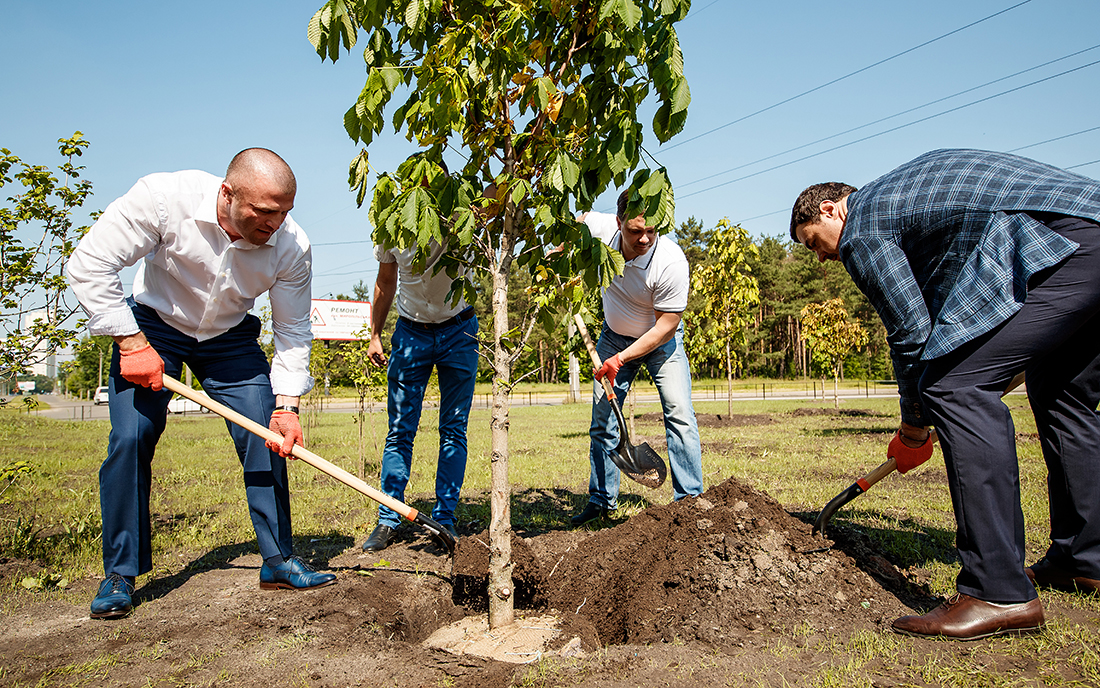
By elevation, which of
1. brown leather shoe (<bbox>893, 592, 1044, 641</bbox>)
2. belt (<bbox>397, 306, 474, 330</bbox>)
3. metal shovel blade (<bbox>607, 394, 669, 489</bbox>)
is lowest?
brown leather shoe (<bbox>893, 592, 1044, 641</bbox>)

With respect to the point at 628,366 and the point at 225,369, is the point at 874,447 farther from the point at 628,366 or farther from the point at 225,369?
the point at 225,369

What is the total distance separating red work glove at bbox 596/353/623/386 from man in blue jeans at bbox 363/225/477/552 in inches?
32.0

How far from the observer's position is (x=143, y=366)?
8.96ft

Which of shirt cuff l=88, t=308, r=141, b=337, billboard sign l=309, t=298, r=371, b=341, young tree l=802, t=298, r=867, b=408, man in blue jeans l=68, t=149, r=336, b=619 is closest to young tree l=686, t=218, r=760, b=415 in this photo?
young tree l=802, t=298, r=867, b=408

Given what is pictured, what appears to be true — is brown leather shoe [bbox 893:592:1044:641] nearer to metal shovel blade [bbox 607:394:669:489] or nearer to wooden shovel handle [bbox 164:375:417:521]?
metal shovel blade [bbox 607:394:669:489]

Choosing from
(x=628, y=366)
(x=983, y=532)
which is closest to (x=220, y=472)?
(x=628, y=366)

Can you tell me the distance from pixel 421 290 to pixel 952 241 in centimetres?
267

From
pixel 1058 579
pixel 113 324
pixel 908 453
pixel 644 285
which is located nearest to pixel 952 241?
pixel 908 453

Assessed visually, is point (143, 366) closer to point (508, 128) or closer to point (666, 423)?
point (508, 128)

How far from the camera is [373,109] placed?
2.36 m

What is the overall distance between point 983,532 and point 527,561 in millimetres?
1864

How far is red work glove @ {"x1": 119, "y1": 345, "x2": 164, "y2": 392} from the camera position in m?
2.71

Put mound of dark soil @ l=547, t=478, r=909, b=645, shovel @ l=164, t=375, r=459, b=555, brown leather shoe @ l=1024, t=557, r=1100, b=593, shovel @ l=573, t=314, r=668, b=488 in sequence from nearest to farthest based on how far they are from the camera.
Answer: mound of dark soil @ l=547, t=478, r=909, b=645 → brown leather shoe @ l=1024, t=557, r=1100, b=593 → shovel @ l=164, t=375, r=459, b=555 → shovel @ l=573, t=314, r=668, b=488

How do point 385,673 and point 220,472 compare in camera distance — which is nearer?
point 385,673
